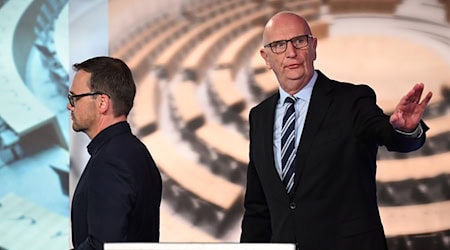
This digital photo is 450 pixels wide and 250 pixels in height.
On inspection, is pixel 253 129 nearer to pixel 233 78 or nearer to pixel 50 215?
pixel 233 78

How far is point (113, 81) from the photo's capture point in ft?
9.26

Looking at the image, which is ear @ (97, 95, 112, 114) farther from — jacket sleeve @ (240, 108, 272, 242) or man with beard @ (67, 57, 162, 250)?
jacket sleeve @ (240, 108, 272, 242)

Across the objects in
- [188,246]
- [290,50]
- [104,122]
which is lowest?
[188,246]

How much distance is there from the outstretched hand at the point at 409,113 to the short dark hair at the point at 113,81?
Answer: 33.3 inches

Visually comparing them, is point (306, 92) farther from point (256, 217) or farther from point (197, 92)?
point (197, 92)

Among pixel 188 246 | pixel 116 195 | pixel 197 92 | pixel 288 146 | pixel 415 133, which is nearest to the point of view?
pixel 188 246

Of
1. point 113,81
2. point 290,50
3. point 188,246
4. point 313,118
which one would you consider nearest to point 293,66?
point 290,50

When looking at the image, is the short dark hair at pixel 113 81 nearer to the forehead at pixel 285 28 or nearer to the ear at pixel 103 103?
the ear at pixel 103 103

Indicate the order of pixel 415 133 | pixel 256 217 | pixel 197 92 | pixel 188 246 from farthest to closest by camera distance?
pixel 197 92 → pixel 256 217 → pixel 415 133 → pixel 188 246

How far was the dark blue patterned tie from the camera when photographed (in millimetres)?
3055

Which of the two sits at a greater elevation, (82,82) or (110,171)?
(82,82)

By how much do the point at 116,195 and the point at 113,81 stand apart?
41 cm

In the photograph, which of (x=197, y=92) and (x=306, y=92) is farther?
(x=197, y=92)

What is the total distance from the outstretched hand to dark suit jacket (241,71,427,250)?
179 millimetres
